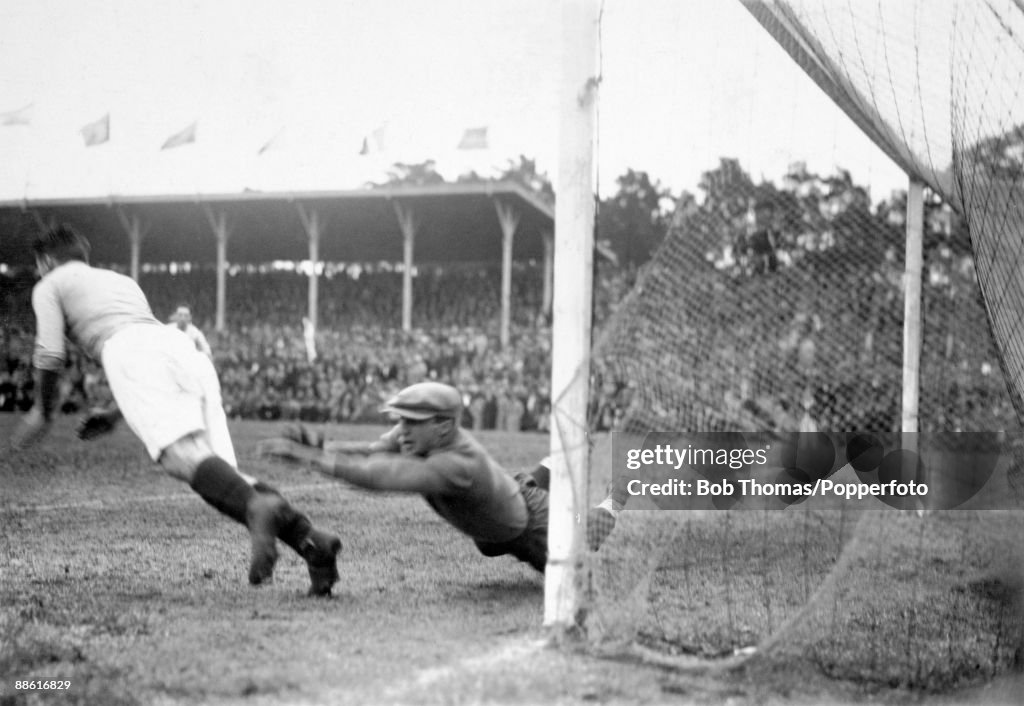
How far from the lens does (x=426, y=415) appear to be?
3.60 metres

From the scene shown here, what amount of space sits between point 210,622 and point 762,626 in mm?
2123

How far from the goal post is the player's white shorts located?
60.6 inches

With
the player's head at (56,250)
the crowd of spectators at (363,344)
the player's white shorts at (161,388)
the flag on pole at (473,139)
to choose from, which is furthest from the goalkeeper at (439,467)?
the crowd of spectators at (363,344)

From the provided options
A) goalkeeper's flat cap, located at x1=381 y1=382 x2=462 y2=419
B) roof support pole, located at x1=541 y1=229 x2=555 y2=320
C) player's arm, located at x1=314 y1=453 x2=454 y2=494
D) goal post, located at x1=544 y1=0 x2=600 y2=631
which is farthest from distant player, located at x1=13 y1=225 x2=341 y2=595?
roof support pole, located at x1=541 y1=229 x2=555 y2=320

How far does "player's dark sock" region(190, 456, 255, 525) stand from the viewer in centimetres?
384

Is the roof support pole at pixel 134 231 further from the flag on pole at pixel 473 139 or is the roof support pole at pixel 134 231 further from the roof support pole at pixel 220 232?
the roof support pole at pixel 220 232

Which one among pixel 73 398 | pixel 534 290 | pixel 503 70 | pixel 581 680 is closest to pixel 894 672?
pixel 581 680

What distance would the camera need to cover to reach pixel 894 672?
3.18 meters

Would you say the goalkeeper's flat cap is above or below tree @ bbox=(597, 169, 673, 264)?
below

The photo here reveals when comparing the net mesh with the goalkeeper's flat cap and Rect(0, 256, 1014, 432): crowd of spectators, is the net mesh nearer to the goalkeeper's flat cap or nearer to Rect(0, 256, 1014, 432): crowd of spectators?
Rect(0, 256, 1014, 432): crowd of spectators

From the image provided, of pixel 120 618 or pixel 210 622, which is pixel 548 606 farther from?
pixel 120 618

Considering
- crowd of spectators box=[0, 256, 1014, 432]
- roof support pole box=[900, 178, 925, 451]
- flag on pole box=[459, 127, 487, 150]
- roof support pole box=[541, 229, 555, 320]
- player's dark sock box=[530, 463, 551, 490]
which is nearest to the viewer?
crowd of spectators box=[0, 256, 1014, 432]

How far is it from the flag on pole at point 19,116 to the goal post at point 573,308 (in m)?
3.24

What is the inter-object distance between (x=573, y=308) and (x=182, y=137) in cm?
387
